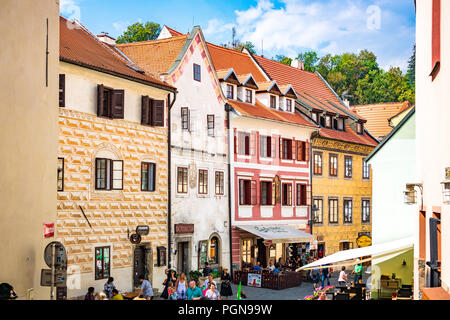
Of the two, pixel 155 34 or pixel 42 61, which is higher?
pixel 155 34

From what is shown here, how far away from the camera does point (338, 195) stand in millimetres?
47344

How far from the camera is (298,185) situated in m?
43.1

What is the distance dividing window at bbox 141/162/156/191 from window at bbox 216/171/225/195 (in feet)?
19.1

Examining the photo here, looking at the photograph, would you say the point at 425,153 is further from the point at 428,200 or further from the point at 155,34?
the point at 155,34

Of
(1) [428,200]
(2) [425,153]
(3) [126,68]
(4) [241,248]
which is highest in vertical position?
(3) [126,68]

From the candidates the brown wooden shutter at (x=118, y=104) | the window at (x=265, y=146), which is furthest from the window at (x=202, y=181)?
the brown wooden shutter at (x=118, y=104)

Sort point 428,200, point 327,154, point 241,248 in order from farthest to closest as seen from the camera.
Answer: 1. point 327,154
2. point 241,248
3. point 428,200

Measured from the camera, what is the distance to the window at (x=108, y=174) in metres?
27.4

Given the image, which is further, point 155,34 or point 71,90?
point 155,34

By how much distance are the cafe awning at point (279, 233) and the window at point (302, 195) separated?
2.11m

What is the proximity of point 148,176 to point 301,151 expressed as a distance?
15.3 m
